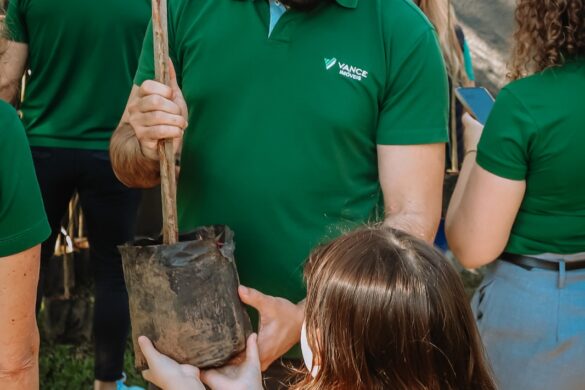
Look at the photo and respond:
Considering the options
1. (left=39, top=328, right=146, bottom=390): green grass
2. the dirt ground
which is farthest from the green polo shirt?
the dirt ground

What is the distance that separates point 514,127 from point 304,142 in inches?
21.6

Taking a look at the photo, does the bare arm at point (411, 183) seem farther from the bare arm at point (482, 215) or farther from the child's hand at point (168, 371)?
the child's hand at point (168, 371)

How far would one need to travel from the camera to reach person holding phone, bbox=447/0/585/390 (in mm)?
2014

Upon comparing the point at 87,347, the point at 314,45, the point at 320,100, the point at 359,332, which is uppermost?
the point at 314,45

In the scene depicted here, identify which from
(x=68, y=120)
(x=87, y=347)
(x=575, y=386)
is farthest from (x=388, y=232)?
(x=87, y=347)

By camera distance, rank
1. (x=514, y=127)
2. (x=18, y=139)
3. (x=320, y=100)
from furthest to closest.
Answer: (x=514, y=127), (x=320, y=100), (x=18, y=139)

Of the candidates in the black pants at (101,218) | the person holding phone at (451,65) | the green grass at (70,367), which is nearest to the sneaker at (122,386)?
the black pants at (101,218)

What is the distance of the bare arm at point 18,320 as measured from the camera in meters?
1.65

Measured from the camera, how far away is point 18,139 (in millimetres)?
1611

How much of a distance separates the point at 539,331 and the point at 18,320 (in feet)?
4.13

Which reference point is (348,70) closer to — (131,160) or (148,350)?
(131,160)

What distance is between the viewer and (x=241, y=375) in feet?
5.15

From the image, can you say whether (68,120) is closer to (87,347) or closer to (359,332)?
(87,347)

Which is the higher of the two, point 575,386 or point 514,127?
point 514,127
